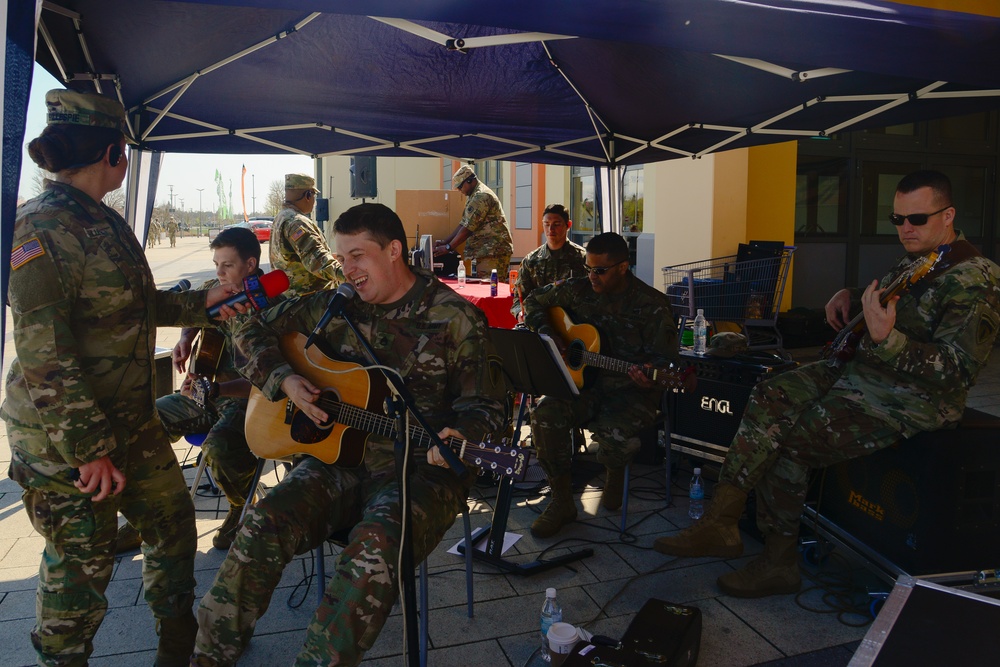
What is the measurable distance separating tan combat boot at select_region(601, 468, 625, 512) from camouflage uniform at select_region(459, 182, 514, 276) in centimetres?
365

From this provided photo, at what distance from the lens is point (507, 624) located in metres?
3.04

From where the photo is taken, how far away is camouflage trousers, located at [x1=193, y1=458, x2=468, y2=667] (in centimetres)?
214

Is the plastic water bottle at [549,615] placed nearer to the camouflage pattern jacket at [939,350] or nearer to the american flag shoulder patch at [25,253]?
the camouflage pattern jacket at [939,350]

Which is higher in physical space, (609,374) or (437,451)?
(437,451)

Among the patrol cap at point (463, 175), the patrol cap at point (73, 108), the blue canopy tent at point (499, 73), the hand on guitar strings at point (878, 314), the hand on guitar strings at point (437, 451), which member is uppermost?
the blue canopy tent at point (499, 73)

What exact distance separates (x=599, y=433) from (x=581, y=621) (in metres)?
1.25

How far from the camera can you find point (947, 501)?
9.63 ft

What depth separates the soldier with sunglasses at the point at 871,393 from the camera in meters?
2.97

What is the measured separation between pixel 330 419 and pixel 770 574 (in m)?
2.12

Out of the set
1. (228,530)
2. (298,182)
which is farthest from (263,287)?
(298,182)

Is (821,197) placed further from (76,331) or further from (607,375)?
(76,331)

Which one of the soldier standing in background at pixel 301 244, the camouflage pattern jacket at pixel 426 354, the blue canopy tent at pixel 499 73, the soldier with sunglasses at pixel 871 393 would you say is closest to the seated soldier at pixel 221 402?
the camouflage pattern jacket at pixel 426 354

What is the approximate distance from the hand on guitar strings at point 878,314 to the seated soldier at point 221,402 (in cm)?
280

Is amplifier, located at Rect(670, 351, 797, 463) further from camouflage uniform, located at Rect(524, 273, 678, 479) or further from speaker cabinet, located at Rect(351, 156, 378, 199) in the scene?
speaker cabinet, located at Rect(351, 156, 378, 199)
